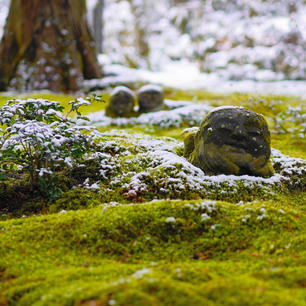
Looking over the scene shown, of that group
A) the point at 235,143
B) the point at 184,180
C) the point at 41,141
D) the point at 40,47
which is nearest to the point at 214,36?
the point at 40,47

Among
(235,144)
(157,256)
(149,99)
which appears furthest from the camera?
(149,99)

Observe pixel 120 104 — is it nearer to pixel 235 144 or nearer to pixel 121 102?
pixel 121 102

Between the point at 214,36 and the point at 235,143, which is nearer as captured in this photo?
the point at 235,143

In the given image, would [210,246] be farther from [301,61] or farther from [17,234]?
[301,61]

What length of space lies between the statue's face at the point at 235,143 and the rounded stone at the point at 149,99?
492 cm

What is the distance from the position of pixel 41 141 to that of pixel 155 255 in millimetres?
2164

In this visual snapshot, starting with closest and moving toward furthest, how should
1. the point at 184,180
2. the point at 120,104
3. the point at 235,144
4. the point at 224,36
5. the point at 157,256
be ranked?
the point at 157,256 < the point at 184,180 < the point at 235,144 < the point at 120,104 < the point at 224,36

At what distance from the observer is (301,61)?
71.0 ft

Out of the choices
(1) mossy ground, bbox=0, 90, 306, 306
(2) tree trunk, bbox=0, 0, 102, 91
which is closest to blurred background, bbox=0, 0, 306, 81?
(2) tree trunk, bbox=0, 0, 102, 91

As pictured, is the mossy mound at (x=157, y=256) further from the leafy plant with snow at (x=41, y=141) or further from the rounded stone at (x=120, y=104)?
the rounded stone at (x=120, y=104)

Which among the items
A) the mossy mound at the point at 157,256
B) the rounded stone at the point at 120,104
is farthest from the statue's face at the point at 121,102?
the mossy mound at the point at 157,256

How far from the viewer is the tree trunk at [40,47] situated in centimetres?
1085

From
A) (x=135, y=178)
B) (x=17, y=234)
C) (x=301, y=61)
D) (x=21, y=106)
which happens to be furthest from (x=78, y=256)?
(x=301, y=61)

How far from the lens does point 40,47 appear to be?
11008 mm
